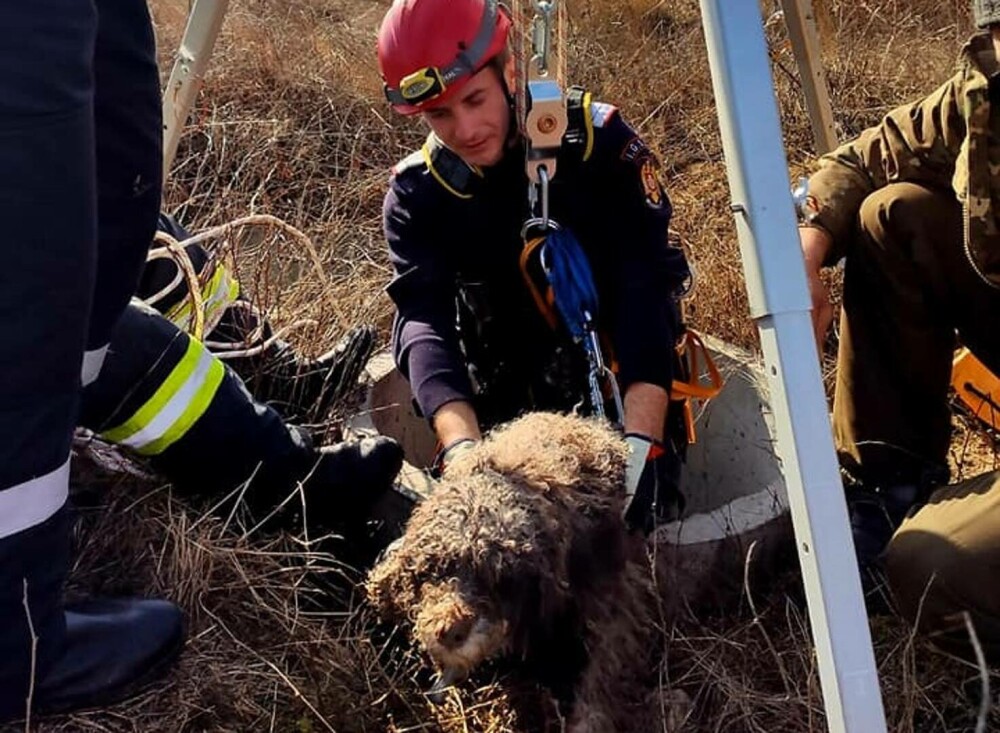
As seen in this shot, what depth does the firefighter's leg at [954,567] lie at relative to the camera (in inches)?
95.5

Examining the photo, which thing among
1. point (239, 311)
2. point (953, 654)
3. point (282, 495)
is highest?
point (239, 311)

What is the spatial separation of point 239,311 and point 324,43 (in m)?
3.07

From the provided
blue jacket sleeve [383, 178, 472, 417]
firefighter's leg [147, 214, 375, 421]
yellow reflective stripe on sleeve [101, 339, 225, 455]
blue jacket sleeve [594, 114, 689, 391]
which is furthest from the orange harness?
yellow reflective stripe on sleeve [101, 339, 225, 455]

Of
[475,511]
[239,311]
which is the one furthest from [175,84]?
[475,511]

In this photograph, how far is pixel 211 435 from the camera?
2.67m

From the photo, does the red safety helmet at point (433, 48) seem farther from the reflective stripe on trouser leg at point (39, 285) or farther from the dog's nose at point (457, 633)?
the dog's nose at point (457, 633)

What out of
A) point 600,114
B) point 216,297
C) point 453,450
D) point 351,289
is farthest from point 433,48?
point 351,289

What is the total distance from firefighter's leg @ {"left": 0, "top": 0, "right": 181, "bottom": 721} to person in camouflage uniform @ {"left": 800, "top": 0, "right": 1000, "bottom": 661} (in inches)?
62.4

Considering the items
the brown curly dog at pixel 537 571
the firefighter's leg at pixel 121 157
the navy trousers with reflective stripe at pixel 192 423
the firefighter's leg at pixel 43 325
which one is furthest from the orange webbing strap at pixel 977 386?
the firefighter's leg at pixel 43 325

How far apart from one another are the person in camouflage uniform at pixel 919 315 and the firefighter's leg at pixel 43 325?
1586 mm

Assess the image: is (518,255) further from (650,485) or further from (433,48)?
(650,485)

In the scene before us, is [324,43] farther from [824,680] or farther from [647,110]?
[824,680]

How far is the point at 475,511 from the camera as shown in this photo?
75.4 inches

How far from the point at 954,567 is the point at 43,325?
71.7 inches
